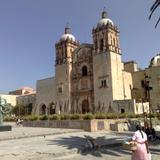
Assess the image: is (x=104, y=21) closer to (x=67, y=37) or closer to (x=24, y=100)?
(x=67, y=37)

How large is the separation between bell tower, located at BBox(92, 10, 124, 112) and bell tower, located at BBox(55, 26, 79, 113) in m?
6.01

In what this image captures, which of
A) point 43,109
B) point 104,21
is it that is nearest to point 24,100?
point 43,109

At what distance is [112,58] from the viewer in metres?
43.1

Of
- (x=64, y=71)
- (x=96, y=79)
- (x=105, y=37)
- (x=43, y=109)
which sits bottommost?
(x=43, y=109)

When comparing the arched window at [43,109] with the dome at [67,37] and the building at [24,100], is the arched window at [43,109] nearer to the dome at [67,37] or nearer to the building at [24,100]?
the building at [24,100]

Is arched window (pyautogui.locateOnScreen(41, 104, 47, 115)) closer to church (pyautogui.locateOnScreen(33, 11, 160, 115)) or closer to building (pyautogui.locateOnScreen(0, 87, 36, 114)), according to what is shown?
church (pyautogui.locateOnScreen(33, 11, 160, 115))

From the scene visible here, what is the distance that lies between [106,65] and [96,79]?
2802mm

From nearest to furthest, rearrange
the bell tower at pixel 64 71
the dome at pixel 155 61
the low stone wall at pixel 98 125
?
the low stone wall at pixel 98 125, the bell tower at pixel 64 71, the dome at pixel 155 61

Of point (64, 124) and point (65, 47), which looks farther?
point (65, 47)

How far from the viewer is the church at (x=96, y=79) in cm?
4209

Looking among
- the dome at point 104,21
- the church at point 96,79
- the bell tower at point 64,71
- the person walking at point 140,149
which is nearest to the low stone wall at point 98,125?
the person walking at point 140,149

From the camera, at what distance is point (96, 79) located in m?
44.2

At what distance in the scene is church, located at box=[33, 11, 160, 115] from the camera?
42094mm

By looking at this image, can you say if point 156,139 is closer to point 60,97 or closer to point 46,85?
point 60,97
